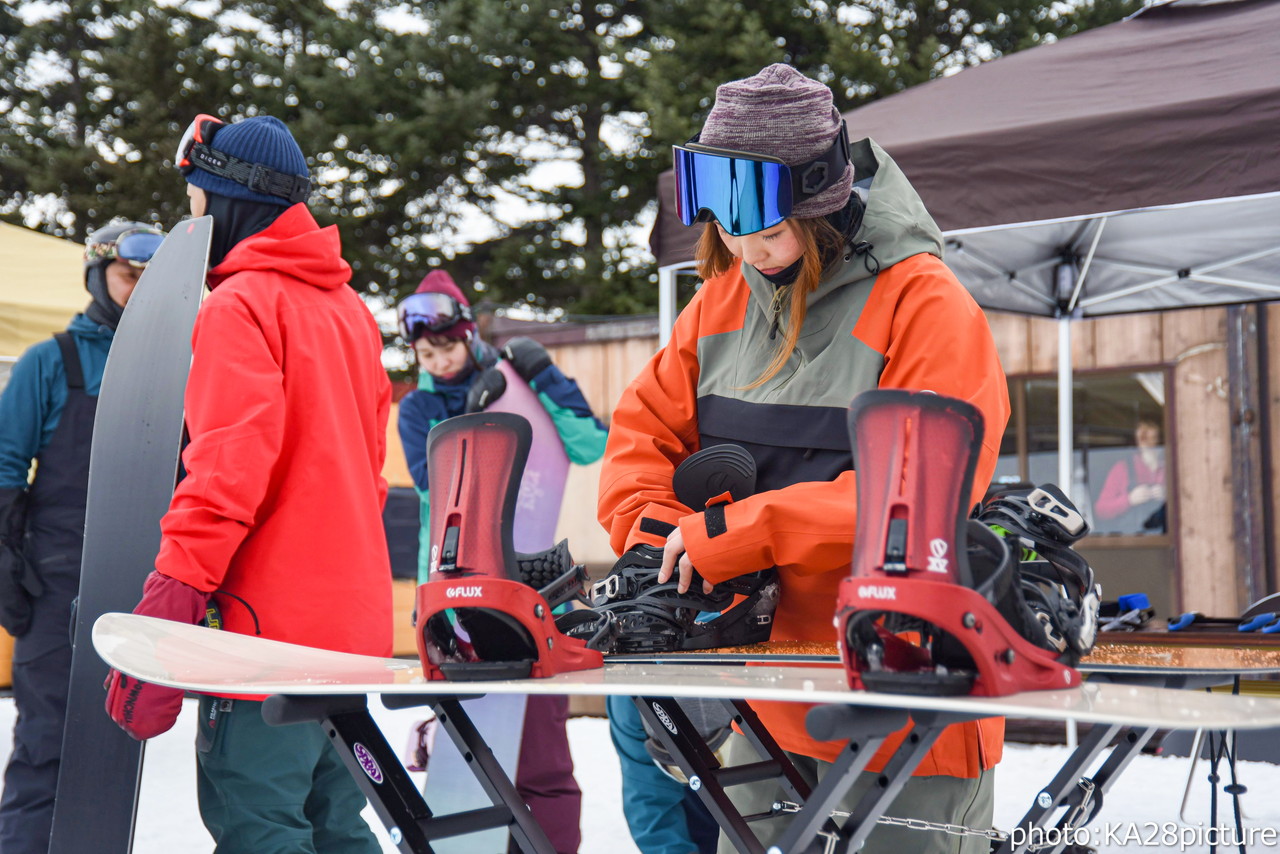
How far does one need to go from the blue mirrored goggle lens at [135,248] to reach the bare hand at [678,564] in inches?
89.4

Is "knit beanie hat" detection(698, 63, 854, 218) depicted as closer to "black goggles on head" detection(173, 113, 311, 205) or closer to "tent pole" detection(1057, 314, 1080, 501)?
"black goggles on head" detection(173, 113, 311, 205)

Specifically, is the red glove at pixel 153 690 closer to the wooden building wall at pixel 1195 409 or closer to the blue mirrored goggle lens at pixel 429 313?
the blue mirrored goggle lens at pixel 429 313

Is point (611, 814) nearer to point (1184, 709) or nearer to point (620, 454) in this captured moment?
point (620, 454)

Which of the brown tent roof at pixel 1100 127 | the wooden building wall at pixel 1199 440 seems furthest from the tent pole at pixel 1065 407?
the brown tent roof at pixel 1100 127

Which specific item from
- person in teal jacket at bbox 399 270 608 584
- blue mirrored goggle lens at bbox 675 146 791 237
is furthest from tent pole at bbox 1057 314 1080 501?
blue mirrored goggle lens at bbox 675 146 791 237

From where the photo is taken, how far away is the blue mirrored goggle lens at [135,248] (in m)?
3.20

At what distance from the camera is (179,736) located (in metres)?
5.51

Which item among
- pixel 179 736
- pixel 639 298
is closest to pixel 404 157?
pixel 639 298

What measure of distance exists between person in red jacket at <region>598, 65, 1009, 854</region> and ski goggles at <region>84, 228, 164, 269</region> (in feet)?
6.68

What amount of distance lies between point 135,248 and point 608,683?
101 inches

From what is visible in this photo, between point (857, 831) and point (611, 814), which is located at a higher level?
point (857, 831)

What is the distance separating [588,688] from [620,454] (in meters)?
0.62

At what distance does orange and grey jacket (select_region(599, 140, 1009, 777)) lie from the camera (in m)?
Answer: 1.45

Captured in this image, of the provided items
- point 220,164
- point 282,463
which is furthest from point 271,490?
point 220,164
